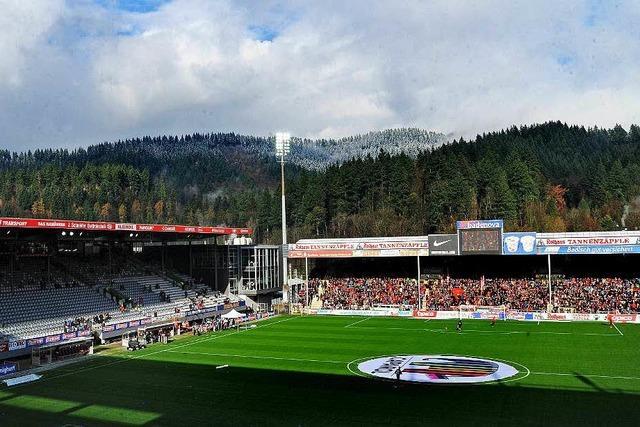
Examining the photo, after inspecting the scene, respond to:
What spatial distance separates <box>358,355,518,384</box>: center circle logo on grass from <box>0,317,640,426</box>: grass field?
89cm

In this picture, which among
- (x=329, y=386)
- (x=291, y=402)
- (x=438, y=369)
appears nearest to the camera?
(x=291, y=402)

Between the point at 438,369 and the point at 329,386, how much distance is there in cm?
620

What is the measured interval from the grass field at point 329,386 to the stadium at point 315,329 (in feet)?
0.42

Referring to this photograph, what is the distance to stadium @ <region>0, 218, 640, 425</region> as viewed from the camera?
2316 centimetres

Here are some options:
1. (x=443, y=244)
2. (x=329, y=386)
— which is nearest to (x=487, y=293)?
(x=443, y=244)

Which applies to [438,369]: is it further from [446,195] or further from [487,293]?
[446,195]

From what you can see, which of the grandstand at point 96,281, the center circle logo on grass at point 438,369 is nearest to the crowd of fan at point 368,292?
the grandstand at point 96,281

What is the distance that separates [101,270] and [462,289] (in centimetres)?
3371

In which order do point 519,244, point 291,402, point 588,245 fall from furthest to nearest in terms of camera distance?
point 519,244 → point 588,245 → point 291,402

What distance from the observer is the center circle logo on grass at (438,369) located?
88.7ft

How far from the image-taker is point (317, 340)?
131ft

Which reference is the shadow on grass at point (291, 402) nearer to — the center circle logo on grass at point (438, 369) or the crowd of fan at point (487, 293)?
the center circle logo on grass at point (438, 369)

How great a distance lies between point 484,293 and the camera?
55719 mm

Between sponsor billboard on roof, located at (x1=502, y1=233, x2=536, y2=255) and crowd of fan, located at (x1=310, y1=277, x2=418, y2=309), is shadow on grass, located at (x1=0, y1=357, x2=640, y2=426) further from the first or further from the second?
crowd of fan, located at (x1=310, y1=277, x2=418, y2=309)
